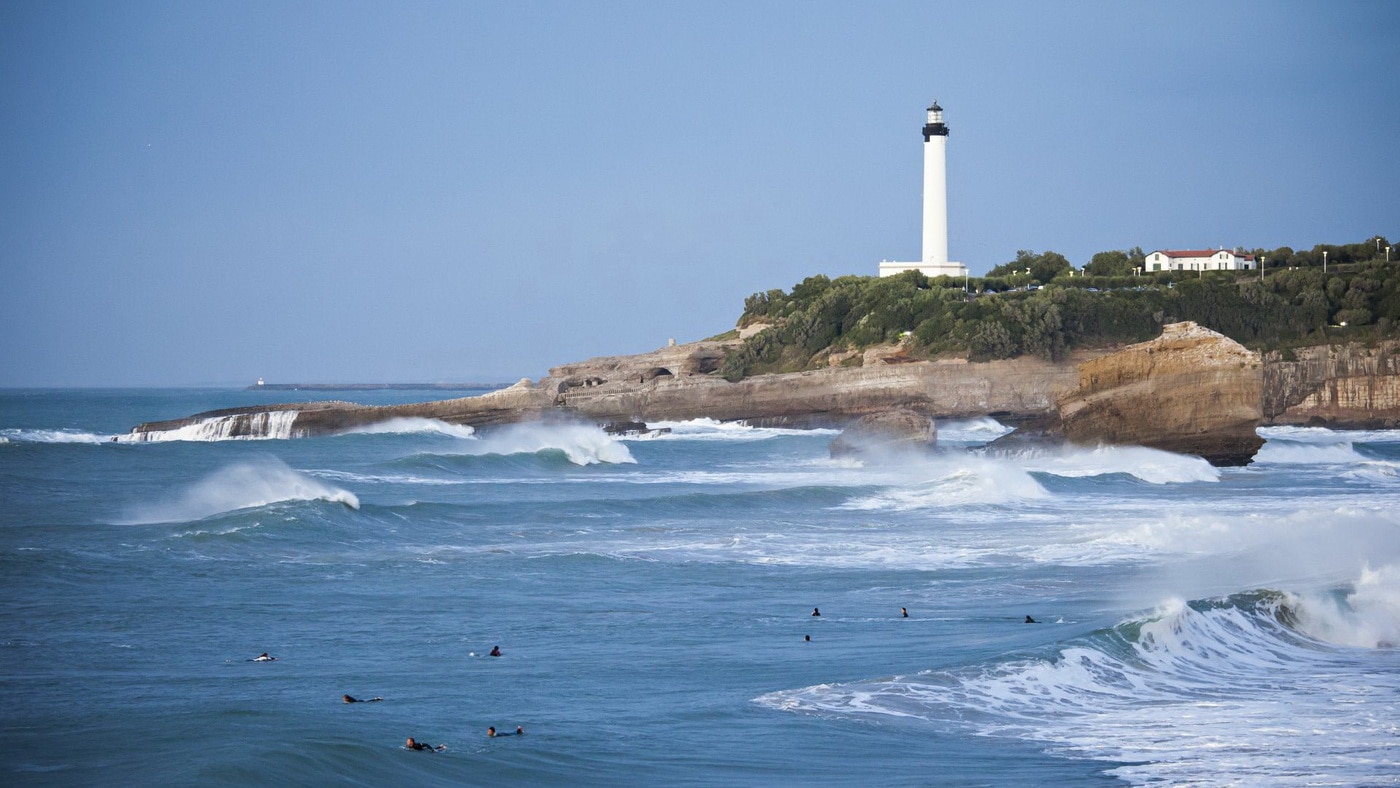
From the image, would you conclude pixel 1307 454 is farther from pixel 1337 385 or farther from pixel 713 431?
pixel 713 431

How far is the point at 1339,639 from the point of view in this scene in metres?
14.9

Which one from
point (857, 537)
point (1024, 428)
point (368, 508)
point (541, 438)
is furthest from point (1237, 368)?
point (541, 438)

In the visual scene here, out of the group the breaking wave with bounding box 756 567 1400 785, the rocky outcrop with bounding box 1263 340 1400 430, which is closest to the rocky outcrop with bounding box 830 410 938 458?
the rocky outcrop with bounding box 1263 340 1400 430

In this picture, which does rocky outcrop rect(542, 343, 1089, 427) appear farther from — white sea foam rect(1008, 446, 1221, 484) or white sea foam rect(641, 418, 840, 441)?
white sea foam rect(1008, 446, 1221, 484)

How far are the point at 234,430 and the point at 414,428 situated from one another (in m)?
6.21

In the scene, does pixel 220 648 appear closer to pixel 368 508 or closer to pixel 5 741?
pixel 5 741

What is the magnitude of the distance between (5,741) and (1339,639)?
12.1 meters

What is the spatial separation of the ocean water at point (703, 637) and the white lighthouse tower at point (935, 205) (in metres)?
42.8

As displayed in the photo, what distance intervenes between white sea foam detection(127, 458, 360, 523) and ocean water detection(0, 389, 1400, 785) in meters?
0.12

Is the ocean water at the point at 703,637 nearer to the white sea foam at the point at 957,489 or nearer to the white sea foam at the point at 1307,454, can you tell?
the white sea foam at the point at 957,489

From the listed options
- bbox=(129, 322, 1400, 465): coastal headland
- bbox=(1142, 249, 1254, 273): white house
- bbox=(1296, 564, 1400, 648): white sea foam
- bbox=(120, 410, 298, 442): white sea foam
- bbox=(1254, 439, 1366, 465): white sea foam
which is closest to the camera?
bbox=(1296, 564, 1400, 648): white sea foam

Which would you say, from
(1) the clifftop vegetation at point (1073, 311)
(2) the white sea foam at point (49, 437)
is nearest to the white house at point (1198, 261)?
(1) the clifftop vegetation at point (1073, 311)

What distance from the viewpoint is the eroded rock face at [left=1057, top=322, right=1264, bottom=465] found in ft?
109

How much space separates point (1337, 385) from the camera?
166 feet
